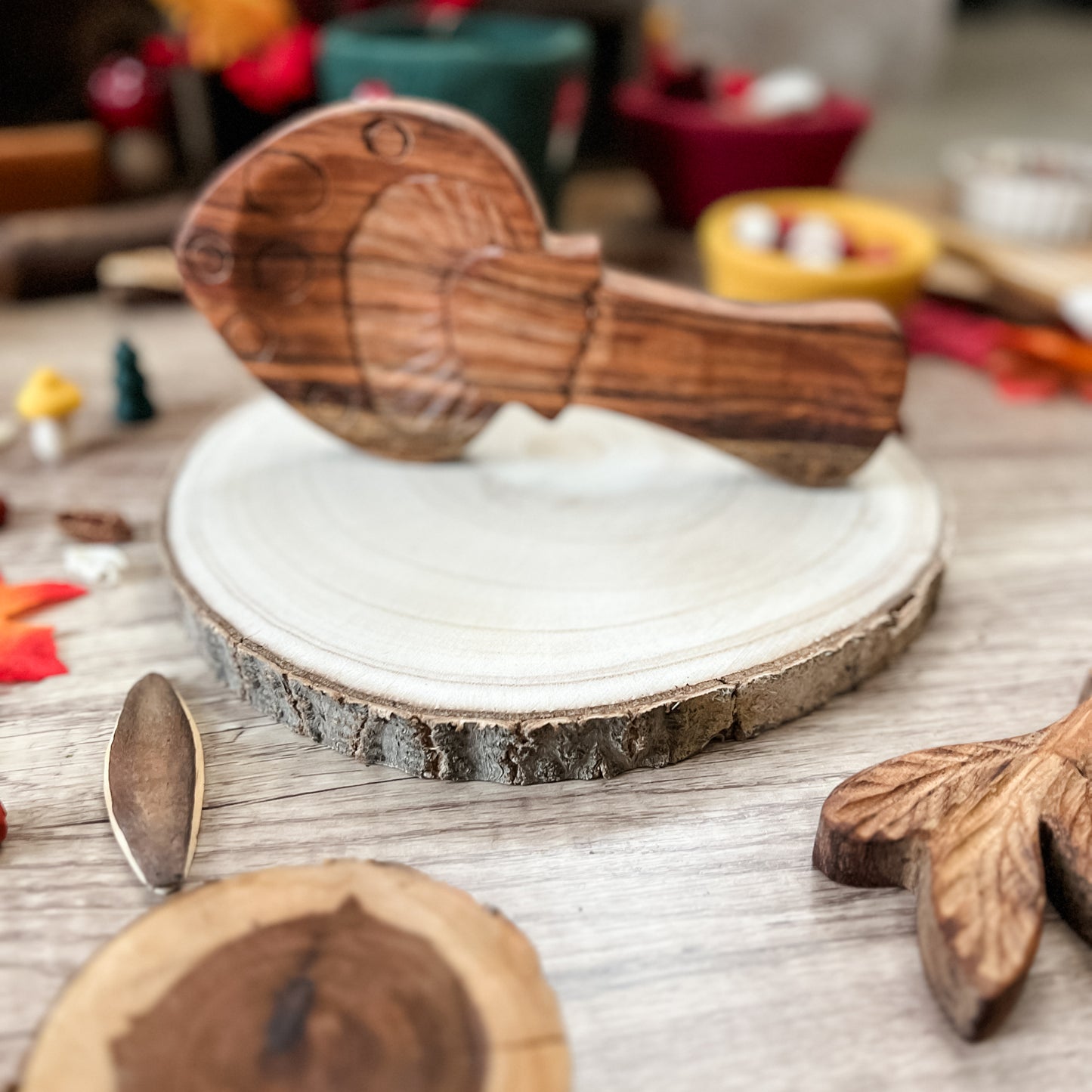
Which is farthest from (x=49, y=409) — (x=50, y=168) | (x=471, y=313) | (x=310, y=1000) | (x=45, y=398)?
(x=50, y=168)

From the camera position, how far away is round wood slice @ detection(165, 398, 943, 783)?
602 mm

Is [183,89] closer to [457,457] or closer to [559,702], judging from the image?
[457,457]

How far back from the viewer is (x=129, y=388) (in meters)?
1.02

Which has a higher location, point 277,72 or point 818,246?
point 277,72

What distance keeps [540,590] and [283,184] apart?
1.19 feet

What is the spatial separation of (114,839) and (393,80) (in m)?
1.04

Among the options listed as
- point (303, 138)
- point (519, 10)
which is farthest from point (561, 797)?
point (519, 10)

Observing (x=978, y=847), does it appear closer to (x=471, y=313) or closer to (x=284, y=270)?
(x=471, y=313)

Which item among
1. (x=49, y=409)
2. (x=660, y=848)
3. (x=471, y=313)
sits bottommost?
(x=660, y=848)

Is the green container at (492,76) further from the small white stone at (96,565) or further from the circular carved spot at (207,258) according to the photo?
the small white stone at (96,565)

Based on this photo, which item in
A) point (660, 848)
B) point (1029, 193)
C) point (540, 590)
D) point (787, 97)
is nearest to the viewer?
point (660, 848)

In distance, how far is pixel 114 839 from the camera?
57cm

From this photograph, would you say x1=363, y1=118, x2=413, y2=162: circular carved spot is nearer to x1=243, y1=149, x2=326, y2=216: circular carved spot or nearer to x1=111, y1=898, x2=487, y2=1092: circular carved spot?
x1=243, y1=149, x2=326, y2=216: circular carved spot

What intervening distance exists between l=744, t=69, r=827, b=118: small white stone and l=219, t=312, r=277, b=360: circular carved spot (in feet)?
3.33
